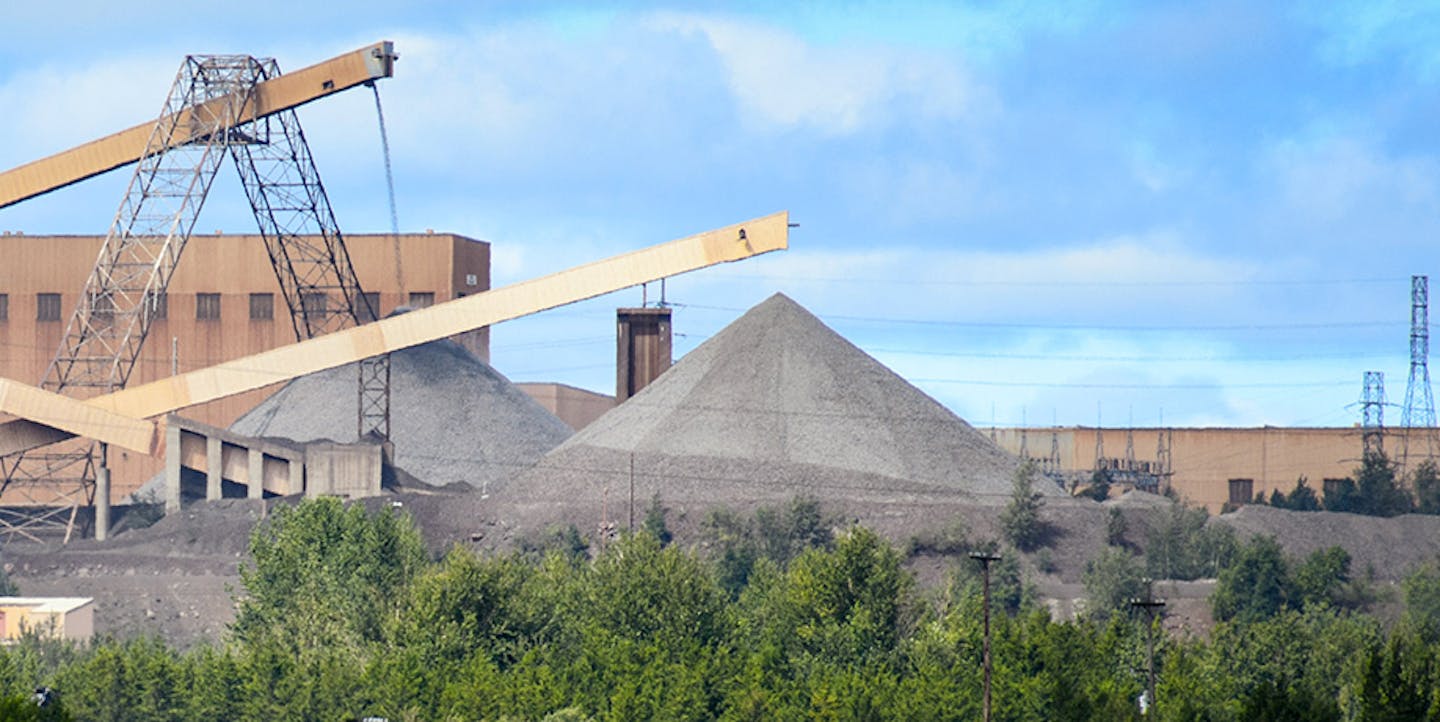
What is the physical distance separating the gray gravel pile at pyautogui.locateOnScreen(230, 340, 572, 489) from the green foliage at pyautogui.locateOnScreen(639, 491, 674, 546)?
25.9ft

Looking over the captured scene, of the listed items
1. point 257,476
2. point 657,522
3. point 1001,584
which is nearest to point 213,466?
point 257,476

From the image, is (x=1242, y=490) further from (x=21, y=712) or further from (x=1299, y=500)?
(x=21, y=712)

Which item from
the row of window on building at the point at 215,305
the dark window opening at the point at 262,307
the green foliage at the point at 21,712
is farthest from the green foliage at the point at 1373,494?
the green foliage at the point at 21,712

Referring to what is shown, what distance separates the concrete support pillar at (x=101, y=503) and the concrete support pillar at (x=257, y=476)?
4.29 m

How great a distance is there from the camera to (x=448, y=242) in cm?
7462

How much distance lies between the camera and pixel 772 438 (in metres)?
68.8

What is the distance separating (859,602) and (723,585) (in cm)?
1475

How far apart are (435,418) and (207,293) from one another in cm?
927

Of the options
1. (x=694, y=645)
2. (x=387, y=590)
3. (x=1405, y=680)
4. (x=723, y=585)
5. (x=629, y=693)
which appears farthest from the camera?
(x=723, y=585)

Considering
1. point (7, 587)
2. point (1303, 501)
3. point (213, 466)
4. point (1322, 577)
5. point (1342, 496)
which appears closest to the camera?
point (7, 587)

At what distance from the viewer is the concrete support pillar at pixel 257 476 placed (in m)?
62.6

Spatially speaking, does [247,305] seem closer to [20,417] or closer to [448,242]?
[448,242]

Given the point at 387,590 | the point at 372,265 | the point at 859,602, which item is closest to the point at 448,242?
the point at 372,265

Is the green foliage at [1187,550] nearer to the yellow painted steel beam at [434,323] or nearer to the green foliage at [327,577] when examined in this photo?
the yellow painted steel beam at [434,323]
